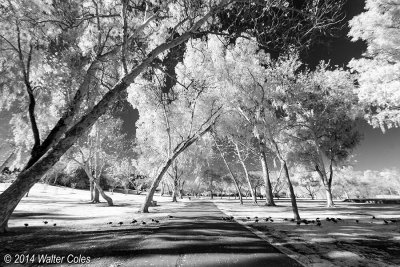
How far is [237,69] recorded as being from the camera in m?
15.8

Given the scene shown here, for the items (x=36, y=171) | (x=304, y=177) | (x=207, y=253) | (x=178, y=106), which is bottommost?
(x=207, y=253)

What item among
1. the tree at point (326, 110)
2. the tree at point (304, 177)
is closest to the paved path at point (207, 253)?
the tree at point (326, 110)

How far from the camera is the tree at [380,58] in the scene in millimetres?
13319

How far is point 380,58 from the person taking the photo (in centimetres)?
1486

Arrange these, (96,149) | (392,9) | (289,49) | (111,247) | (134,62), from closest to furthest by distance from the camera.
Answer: (111,247) → (289,49) → (134,62) → (392,9) → (96,149)

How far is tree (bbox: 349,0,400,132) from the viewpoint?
43.7 ft

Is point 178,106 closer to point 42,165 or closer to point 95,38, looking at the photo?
point 95,38

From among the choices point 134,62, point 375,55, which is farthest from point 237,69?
point 375,55

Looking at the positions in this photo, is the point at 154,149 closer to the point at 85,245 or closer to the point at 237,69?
the point at 237,69

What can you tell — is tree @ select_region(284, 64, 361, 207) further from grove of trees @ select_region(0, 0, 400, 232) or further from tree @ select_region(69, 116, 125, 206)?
tree @ select_region(69, 116, 125, 206)

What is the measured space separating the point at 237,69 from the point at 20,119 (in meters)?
13.9

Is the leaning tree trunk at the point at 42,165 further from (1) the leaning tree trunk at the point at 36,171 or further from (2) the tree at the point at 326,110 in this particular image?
(2) the tree at the point at 326,110

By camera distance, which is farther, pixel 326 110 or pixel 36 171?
pixel 326 110

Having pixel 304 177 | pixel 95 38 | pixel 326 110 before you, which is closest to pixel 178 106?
pixel 95 38
